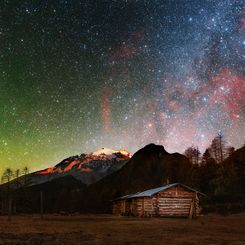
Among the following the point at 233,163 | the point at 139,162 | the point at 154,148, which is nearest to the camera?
the point at 233,163

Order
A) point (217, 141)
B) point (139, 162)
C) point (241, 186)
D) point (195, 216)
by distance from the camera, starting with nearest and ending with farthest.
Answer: point (195, 216) → point (241, 186) → point (217, 141) → point (139, 162)

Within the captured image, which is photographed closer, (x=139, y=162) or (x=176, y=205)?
(x=176, y=205)

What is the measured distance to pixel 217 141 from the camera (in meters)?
86.1

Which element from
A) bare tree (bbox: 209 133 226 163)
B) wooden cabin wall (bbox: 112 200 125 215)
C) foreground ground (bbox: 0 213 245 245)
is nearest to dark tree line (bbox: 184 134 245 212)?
bare tree (bbox: 209 133 226 163)

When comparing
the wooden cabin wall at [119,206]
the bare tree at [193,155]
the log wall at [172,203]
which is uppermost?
the bare tree at [193,155]

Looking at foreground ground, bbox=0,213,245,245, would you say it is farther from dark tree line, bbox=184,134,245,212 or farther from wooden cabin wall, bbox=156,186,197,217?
dark tree line, bbox=184,134,245,212

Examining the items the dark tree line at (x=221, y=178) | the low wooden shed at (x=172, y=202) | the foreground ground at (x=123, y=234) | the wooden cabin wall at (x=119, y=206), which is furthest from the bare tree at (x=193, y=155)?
the foreground ground at (x=123, y=234)

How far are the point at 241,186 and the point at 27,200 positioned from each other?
5472cm

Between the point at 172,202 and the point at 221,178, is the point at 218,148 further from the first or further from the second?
the point at 172,202

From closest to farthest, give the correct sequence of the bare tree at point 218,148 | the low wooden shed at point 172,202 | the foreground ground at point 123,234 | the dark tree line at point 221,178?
the foreground ground at point 123,234 → the low wooden shed at point 172,202 → the dark tree line at point 221,178 → the bare tree at point 218,148

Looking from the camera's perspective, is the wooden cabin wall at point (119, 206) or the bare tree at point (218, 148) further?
the bare tree at point (218, 148)

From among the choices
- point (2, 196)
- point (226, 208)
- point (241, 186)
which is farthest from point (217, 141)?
point (2, 196)

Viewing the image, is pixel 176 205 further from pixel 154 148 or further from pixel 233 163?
pixel 154 148

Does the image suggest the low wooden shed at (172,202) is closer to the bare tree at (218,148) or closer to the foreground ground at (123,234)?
the foreground ground at (123,234)
